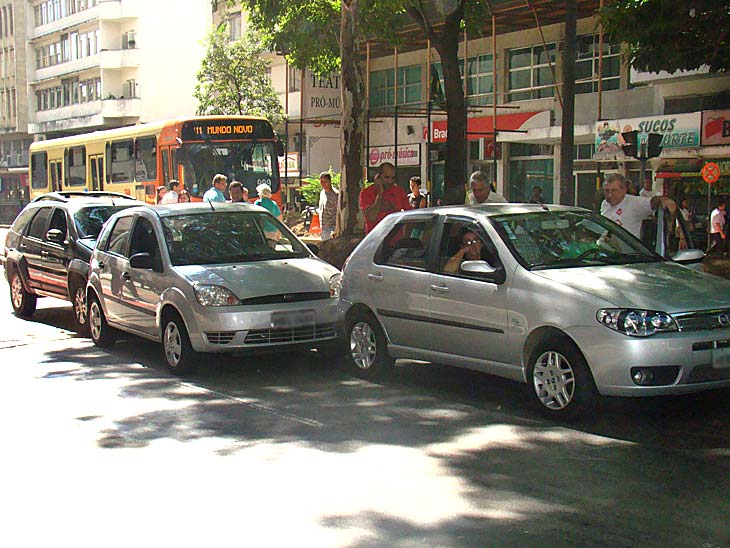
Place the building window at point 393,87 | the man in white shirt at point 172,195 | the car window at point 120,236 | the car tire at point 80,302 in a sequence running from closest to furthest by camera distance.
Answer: the car window at point 120,236 < the car tire at point 80,302 < the man in white shirt at point 172,195 < the building window at point 393,87

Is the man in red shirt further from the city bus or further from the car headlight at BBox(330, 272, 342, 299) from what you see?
the city bus

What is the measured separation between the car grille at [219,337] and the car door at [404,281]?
1346 millimetres

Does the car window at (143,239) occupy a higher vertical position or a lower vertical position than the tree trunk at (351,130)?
lower

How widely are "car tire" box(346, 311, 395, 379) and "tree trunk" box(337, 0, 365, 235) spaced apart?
1084cm

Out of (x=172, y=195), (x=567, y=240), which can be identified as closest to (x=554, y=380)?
(x=567, y=240)

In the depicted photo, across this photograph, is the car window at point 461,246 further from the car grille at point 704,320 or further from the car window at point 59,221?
the car window at point 59,221

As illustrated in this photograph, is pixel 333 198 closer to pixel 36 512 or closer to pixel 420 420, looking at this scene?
pixel 420 420

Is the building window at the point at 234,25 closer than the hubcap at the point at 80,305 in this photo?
No

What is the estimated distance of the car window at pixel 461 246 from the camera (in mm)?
8445

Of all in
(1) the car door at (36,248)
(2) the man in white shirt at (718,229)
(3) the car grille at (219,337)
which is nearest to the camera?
(3) the car grille at (219,337)

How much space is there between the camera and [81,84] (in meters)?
67.1

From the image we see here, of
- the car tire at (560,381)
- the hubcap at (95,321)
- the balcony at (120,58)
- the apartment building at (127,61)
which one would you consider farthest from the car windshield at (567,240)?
the balcony at (120,58)

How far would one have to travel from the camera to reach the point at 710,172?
25.6 m

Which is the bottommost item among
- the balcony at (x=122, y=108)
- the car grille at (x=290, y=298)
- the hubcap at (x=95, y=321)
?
the hubcap at (x=95, y=321)
